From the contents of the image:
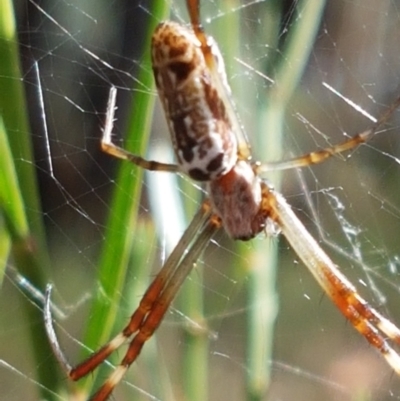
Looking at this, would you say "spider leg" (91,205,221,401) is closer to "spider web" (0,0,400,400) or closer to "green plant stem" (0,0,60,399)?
"spider web" (0,0,400,400)

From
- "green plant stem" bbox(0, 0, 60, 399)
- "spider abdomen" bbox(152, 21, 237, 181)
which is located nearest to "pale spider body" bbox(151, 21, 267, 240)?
"spider abdomen" bbox(152, 21, 237, 181)

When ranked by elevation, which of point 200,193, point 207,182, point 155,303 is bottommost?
point 155,303

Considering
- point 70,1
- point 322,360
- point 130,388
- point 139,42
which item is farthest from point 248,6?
point 322,360

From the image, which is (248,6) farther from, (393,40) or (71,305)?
(71,305)

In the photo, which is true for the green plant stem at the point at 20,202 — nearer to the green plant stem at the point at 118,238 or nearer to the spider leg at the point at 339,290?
the green plant stem at the point at 118,238

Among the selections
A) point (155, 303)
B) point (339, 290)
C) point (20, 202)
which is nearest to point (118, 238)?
point (20, 202)

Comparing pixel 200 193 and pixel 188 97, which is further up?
pixel 188 97

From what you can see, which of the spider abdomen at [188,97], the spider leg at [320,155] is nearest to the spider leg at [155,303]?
the spider leg at [320,155]

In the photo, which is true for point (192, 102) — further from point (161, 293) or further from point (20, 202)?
point (161, 293)
